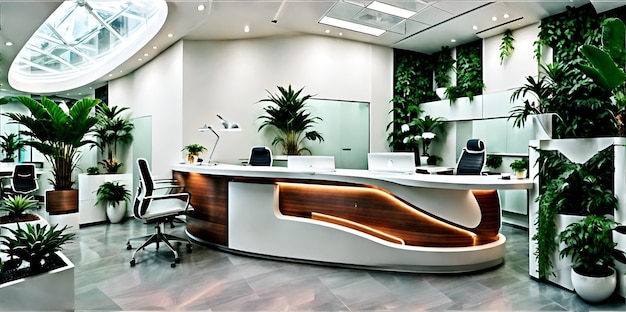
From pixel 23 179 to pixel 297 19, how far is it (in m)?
6.80

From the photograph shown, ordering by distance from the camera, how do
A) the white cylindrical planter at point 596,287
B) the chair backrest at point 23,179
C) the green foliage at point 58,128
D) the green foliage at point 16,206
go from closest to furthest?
the white cylindrical planter at point 596,287
the green foliage at point 16,206
the green foliage at point 58,128
the chair backrest at point 23,179

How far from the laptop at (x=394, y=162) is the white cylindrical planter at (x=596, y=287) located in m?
1.68

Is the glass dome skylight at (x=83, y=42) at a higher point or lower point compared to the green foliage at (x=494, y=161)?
higher

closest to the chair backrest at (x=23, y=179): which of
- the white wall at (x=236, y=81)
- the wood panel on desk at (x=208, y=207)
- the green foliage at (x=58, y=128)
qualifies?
the green foliage at (x=58, y=128)

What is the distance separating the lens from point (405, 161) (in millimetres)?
3535

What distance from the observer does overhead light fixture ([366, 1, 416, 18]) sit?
521 cm

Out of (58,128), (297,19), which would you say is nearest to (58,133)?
(58,128)

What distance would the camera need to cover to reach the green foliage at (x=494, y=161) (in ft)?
20.4

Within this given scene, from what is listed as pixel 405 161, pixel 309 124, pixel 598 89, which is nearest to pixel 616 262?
pixel 598 89

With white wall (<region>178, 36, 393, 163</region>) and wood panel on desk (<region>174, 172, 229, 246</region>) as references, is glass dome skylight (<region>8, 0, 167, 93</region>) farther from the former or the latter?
wood panel on desk (<region>174, 172, 229, 246</region>)

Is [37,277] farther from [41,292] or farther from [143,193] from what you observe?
[143,193]

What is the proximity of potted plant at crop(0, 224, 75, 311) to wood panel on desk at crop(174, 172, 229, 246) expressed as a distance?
6.48 feet

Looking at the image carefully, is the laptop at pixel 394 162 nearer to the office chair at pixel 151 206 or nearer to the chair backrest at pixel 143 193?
the office chair at pixel 151 206

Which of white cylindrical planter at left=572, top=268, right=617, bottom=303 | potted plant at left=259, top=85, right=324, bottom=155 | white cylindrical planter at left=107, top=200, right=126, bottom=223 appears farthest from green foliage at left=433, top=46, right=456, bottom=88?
white cylindrical planter at left=107, top=200, right=126, bottom=223
